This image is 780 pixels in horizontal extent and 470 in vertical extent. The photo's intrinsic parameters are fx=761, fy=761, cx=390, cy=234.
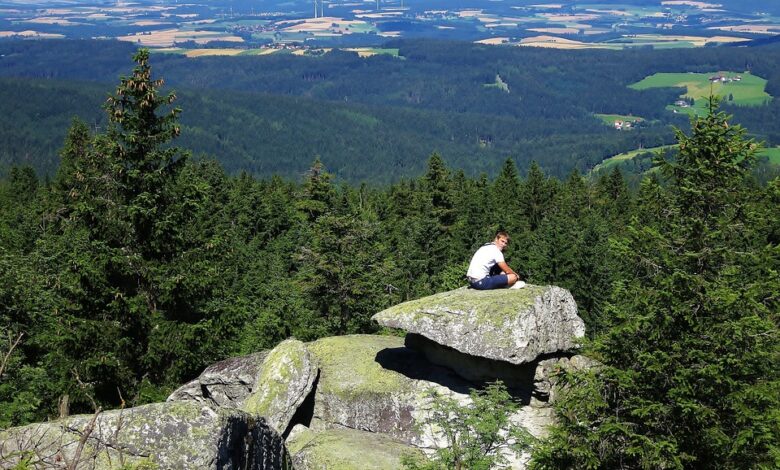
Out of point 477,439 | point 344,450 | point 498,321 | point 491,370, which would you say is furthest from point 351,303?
point 477,439

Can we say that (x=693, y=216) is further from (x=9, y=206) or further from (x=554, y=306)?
(x=9, y=206)

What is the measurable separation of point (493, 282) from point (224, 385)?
8.46 meters

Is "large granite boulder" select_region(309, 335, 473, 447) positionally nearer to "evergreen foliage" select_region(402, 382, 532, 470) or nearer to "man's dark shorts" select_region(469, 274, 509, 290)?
"man's dark shorts" select_region(469, 274, 509, 290)

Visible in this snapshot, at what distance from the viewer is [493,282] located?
21062 millimetres

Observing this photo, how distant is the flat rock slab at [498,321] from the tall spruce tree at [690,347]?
3097 millimetres

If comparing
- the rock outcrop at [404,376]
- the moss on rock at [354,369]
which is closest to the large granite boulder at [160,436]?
the rock outcrop at [404,376]

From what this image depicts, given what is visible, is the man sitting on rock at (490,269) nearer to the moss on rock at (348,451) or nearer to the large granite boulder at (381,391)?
the large granite boulder at (381,391)

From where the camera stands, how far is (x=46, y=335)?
23.8m

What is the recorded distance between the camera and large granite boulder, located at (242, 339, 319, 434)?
20.2 metres

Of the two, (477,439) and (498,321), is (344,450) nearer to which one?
(477,439)

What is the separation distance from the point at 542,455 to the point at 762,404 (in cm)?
454

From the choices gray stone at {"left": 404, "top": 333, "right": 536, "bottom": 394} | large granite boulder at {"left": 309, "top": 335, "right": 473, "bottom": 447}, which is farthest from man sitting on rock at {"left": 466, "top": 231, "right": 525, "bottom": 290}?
large granite boulder at {"left": 309, "top": 335, "right": 473, "bottom": 447}

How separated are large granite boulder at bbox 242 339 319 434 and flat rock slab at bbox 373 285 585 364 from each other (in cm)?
245

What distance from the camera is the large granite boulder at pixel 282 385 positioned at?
20.2 meters
